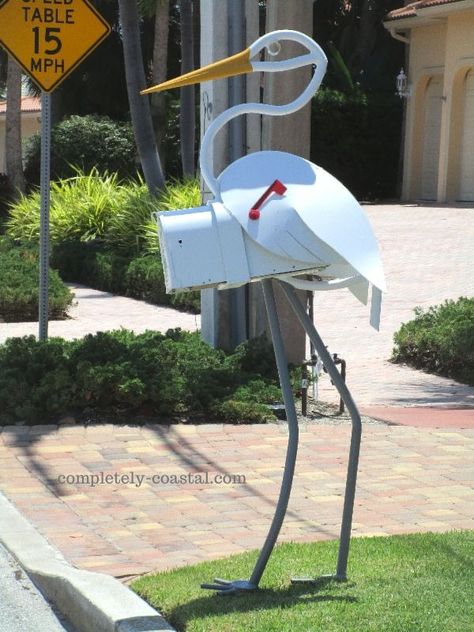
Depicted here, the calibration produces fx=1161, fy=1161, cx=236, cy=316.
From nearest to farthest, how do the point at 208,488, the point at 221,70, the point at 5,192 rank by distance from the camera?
the point at 221,70 → the point at 208,488 → the point at 5,192

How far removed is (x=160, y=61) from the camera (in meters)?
29.0

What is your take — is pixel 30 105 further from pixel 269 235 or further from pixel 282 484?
pixel 269 235

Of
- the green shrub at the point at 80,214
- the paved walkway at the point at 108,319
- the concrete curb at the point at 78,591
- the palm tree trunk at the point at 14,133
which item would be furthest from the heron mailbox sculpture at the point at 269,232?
the palm tree trunk at the point at 14,133

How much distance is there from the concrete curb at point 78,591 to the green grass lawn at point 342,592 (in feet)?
0.43

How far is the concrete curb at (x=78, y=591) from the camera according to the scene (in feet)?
15.7

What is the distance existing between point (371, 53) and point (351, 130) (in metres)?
5.38

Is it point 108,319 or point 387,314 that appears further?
point 108,319

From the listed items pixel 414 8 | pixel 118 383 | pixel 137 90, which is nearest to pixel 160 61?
pixel 414 8

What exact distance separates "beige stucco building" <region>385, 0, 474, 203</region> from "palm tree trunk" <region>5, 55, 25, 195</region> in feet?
33.5

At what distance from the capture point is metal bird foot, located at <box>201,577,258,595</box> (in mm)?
4953

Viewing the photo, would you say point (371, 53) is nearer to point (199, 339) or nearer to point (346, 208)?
point (199, 339)

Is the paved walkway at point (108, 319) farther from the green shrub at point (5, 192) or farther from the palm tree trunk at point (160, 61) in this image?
the green shrub at point (5, 192)

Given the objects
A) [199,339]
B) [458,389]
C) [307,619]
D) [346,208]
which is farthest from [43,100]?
[307,619]

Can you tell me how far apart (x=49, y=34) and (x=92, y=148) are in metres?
20.8
